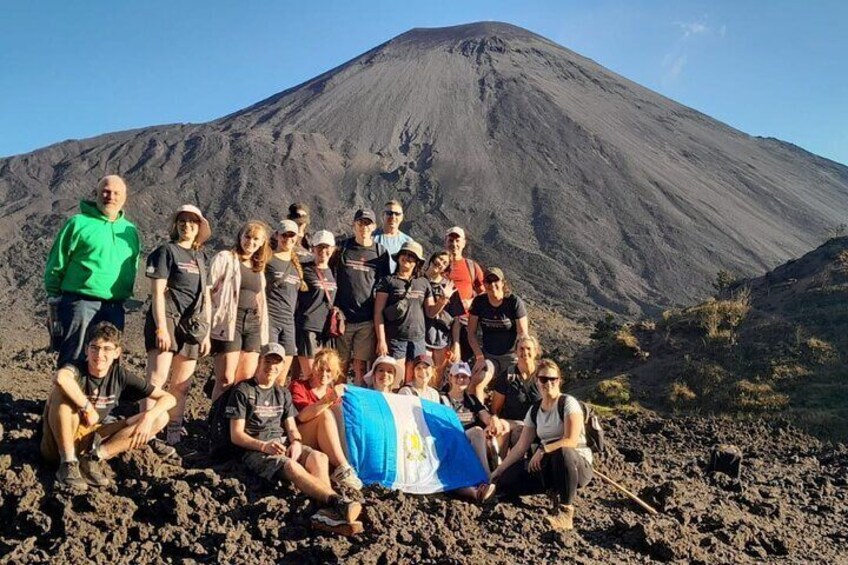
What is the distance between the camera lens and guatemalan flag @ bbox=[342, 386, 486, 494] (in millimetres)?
4961

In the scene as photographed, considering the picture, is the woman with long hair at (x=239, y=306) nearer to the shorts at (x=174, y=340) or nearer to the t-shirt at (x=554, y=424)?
the shorts at (x=174, y=340)

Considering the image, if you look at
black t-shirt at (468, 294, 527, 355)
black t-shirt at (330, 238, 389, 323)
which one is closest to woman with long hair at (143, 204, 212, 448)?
black t-shirt at (330, 238, 389, 323)

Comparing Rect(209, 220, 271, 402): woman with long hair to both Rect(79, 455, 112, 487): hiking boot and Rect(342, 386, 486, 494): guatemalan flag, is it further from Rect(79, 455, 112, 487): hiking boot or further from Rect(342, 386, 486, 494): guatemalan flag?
Rect(79, 455, 112, 487): hiking boot

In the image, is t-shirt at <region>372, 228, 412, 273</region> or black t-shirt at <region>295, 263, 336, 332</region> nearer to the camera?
black t-shirt at <region>295, 263, 336, 332</region>

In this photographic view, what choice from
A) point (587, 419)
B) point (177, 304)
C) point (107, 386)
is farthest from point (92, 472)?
point (587, 419)

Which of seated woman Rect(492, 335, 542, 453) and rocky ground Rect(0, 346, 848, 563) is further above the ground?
seated woman Rect(492, 335, 542, 453)

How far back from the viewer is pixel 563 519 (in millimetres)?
4891

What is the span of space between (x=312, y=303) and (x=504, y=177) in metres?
47.3

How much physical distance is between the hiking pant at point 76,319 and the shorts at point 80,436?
15.6 inches

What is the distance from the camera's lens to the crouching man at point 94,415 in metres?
4.21

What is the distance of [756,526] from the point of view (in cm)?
556

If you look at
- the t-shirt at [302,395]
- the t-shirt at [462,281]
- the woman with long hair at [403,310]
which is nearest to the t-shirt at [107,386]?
the t-shirt at [302,395]

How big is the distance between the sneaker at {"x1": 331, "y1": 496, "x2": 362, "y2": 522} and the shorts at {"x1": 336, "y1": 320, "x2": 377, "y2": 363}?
2143mm

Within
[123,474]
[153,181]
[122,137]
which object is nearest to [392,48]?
[122,137]
